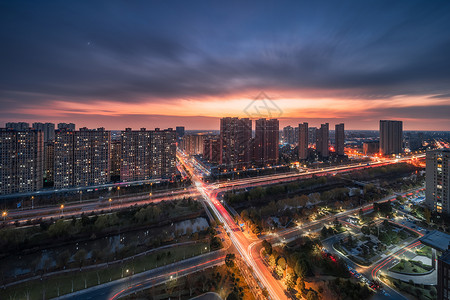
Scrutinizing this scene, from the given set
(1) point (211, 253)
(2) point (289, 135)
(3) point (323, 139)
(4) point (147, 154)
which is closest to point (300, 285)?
(1) point (211, 253)

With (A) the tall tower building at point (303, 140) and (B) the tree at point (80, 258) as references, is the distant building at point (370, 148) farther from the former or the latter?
(B) the tree at point (80, 258)

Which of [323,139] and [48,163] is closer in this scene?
[48,163]

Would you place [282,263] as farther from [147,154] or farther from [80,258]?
[147,154]

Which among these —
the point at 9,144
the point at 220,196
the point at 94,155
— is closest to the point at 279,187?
the point at 220,196

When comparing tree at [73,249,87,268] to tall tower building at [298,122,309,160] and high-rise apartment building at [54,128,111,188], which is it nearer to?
high-rise apartment building at [54,128,111,188]

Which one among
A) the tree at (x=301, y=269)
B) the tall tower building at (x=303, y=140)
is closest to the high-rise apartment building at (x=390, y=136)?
the tall tower building at (x=303, y=140)

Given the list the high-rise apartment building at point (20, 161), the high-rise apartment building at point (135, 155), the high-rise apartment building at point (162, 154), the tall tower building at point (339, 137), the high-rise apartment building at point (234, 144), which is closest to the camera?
the high-rise apartment building at point (20, 161)
